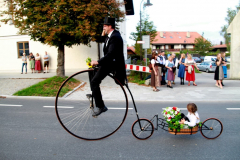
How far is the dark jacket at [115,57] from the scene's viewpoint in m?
4.18

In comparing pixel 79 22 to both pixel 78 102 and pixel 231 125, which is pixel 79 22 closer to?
pixel 78 102

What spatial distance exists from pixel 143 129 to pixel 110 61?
1.66 m

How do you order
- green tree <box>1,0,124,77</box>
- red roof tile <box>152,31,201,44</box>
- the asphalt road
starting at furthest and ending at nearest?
red roof tile <box>152,31,201,44</box>, green tree <box>1,0,124,77</box>, the asphalt road

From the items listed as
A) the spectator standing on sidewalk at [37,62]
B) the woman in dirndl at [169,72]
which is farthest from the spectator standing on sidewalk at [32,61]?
the woman in dirndl at [169,72]

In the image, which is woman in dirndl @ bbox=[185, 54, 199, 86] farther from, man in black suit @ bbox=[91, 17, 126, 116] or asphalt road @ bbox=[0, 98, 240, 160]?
man in black suit @ bbox=[91, 17, 126, 116]

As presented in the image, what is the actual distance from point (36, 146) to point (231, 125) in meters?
4.79

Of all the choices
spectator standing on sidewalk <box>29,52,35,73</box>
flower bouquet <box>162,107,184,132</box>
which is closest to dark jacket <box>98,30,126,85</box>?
flower bouquet <box>162,107,184,132</box>

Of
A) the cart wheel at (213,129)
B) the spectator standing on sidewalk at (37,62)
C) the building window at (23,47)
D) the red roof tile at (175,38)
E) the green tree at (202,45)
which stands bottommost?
the cart wheel at (213,129)

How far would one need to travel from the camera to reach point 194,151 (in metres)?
4.06

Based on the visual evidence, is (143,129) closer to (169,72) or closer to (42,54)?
(169,72)

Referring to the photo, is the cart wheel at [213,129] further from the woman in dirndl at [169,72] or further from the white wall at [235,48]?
the white wall at [235,48]

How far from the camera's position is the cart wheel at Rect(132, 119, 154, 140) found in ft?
15.2

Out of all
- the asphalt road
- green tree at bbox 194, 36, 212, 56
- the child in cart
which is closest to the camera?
the asphalt road

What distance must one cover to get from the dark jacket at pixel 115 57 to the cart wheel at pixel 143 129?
1056 millimetres
